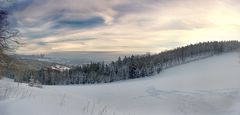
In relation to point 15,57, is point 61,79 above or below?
below

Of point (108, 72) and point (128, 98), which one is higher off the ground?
point (108, 72)

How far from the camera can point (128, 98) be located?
5334 cm

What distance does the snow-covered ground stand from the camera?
27.1 feet

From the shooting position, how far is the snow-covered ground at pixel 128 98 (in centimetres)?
827

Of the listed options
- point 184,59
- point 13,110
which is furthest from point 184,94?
point 184,59

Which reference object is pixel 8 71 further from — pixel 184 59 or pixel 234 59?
pixel 184 59

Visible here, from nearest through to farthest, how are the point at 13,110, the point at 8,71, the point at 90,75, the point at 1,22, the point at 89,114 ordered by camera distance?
the point at 13,110
the point at 89,114
the point at 1,22
the point at 8,71
the point at 90,75

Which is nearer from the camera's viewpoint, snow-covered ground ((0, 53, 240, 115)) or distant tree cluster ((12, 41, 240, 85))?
snow-covered ground ((0, 53, 240, 115))

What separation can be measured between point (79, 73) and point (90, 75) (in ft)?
18.6

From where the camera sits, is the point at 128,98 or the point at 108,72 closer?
the point at 128,98

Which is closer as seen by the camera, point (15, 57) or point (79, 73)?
point (15, 57)

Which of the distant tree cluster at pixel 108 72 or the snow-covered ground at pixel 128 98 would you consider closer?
the snow-covered ground at pixel 128 98

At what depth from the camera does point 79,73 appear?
127 meters

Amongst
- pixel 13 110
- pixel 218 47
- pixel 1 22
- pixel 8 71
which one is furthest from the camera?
pixel 218 47
